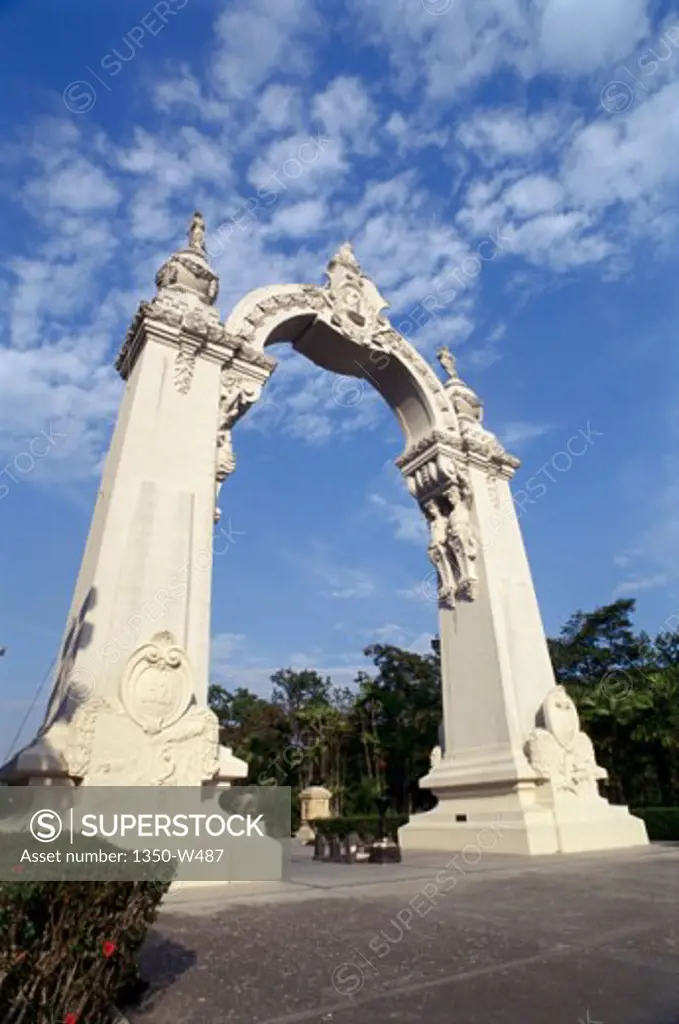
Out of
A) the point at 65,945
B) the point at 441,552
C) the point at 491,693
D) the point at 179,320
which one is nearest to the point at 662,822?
the point at 491,693

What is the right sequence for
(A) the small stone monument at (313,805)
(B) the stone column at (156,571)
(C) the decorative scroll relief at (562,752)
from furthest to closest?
(A) the small stone monument at (313,805) → (C) the decorative scroll relief at (562,752) → (B) the stone column at (156,571)

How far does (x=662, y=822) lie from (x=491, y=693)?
622 centimetres

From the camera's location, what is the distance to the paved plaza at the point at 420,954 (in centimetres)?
328

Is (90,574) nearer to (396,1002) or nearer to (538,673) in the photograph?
(396,1002)

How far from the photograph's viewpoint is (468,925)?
5.14 m

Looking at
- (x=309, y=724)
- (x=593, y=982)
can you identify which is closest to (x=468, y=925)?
(x=593, y=982)

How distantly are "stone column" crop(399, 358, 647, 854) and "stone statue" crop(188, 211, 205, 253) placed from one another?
7.04 m

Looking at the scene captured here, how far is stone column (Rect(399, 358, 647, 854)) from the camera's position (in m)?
12.0

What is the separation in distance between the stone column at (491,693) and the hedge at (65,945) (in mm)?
9875

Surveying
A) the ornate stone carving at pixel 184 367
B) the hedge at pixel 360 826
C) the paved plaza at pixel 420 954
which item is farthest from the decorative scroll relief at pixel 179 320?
the hedge at pixel 360 826

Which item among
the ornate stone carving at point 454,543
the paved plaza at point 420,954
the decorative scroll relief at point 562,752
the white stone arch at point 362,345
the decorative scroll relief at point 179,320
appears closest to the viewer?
the paved plaza at point 420,954

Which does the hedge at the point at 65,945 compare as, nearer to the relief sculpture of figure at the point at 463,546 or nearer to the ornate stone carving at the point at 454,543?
the relief sculpture of figure at the point at 463,546

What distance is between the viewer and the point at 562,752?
12328 millimetres

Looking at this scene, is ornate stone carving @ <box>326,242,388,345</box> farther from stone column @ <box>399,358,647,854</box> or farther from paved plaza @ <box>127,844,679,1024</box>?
paved plaza @ <box>127,844,679,1024</box>
